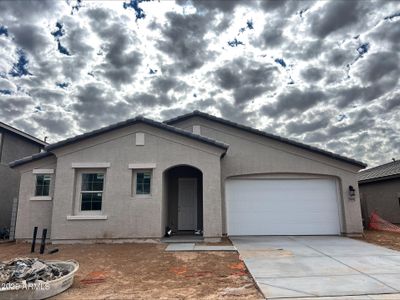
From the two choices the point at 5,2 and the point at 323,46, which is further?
the point at 323,46

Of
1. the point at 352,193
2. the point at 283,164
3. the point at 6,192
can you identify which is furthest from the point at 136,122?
the point at 352,193

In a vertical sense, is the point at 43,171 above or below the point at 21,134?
below

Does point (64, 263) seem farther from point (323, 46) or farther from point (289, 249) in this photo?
point (323, 46)

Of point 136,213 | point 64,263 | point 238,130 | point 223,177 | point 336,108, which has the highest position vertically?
point 336,108


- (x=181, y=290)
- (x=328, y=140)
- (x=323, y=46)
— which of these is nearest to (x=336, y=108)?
(x=328, y=140)

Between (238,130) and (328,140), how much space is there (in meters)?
10.1

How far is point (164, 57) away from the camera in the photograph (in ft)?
47.3

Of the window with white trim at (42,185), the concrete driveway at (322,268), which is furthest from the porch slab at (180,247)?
the window with white trim at (42,185)

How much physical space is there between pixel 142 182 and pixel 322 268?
23.0ft

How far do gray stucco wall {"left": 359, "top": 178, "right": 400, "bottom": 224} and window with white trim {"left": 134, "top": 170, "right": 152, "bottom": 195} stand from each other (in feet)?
47.4

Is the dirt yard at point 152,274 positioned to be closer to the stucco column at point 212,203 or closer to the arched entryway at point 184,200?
the stucco column at point 212,203

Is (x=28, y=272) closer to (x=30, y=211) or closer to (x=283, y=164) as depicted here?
(x=30, y=211)

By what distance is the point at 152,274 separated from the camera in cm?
631

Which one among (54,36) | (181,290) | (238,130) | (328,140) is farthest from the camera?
(328,140)
